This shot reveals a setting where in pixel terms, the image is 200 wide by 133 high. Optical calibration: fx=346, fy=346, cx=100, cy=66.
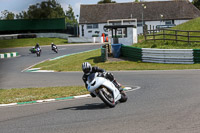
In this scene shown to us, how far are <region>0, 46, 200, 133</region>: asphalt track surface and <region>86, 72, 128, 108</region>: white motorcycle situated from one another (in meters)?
0.24

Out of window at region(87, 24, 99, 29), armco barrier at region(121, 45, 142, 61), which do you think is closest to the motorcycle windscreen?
armco barrier at region(121, 45, 142, 61)

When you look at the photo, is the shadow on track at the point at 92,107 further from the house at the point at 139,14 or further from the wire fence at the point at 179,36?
the house at the point at 139,14

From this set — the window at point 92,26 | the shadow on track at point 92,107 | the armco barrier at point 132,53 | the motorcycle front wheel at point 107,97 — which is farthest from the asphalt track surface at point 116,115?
the window at point 92,26

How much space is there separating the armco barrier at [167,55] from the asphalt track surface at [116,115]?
34.7 feet

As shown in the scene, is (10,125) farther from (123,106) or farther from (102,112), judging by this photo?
(123,106)

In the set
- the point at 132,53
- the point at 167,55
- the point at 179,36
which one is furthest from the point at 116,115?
the point at 179,36

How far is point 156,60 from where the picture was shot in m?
23.2

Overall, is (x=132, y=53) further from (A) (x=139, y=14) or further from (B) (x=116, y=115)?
(A) (x=139, y=14)

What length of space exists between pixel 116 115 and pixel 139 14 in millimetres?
66481

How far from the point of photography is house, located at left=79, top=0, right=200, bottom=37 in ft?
234

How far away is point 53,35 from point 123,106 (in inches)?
2308

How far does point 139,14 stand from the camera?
72625mm

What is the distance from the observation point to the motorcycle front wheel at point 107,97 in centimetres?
851

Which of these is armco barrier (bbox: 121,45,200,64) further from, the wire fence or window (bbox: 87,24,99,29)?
window (bbox: 87,24,99,29)
